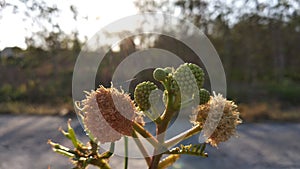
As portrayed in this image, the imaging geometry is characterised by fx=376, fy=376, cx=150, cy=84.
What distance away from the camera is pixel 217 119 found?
0.49m

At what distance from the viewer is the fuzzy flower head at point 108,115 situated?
0.44 m

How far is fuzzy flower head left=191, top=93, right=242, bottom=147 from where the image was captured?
488 mm

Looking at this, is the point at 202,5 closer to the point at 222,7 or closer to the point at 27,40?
the point at 222,7

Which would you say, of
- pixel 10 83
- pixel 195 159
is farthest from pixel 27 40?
pixel 10 83

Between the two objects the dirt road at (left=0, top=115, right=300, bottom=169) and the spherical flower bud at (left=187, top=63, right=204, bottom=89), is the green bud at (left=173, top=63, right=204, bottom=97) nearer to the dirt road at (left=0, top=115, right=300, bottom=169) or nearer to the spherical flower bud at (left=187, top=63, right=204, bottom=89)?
the spherical flower bud at (left=187, top=63, right=204, bottom=89)

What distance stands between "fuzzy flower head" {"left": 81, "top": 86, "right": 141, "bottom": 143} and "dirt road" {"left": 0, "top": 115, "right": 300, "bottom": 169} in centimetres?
89

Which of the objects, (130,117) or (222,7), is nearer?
(130,117)

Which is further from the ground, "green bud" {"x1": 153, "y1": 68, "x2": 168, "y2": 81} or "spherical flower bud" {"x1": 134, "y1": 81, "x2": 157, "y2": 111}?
"green bud" {"x1": 153, "y1": 68, "x2": 168, "y2": 81}

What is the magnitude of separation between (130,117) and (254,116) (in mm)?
4848

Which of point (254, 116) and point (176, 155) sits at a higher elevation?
point (176, 155)

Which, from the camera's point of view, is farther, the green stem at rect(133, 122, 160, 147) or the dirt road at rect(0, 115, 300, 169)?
the dirt road at rect(0, 115, 300, 169)

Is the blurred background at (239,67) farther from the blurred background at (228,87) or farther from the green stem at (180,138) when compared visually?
the green stem at (180,138)

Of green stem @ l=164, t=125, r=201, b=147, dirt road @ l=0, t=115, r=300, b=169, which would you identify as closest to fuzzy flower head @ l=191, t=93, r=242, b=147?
green stem @ l=164, t=125, r=201, b=147

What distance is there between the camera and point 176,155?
1.68ft
